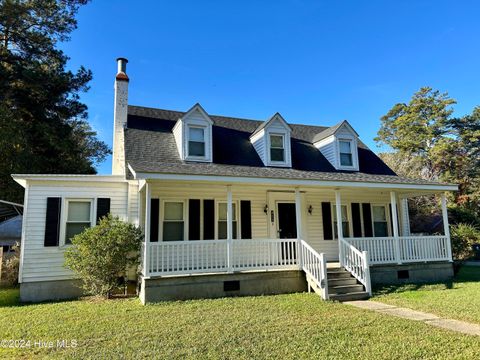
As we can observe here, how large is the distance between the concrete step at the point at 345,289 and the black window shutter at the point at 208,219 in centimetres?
404

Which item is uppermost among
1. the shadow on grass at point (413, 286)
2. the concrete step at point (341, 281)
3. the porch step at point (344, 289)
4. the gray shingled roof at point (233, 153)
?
the gray shingled roof at point (233, 153)

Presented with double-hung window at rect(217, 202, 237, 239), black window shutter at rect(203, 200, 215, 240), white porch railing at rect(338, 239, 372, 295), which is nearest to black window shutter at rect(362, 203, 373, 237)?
white porch railing at rect(338, 239, 372, 295)

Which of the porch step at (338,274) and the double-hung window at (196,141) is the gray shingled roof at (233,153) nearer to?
the double-hung window at (196,141)

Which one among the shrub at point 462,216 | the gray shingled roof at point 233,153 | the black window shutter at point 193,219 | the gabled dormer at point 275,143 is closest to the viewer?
the gray shingled roof at point 233,153

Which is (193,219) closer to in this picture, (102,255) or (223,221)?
(223,221)

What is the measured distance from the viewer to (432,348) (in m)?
4.50

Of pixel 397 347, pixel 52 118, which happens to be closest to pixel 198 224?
pixel 397 347

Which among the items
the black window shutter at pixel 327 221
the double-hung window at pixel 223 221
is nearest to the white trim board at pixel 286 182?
the double-hung window at pixel 223 221

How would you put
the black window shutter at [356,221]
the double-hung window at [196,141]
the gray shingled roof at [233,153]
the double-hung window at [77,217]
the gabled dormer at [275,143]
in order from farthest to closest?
1. the black window shutter at [356,221]
2. the gabled dormer at [275,143]
3. the double-hung window at [196,141]
4. the gray shingled roof at [233,153]
5. the double-hung window at [77,217]

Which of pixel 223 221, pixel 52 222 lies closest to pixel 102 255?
pixel 52 222

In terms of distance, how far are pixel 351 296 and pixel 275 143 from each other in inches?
238

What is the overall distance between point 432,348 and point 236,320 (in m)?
3.25

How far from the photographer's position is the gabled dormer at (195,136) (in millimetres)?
11016

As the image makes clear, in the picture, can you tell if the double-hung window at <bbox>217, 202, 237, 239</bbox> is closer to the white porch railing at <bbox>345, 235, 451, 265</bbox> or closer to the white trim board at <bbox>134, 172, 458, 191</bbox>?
the white trim board at <bbox>134, 172, 458, 191</bbox>
